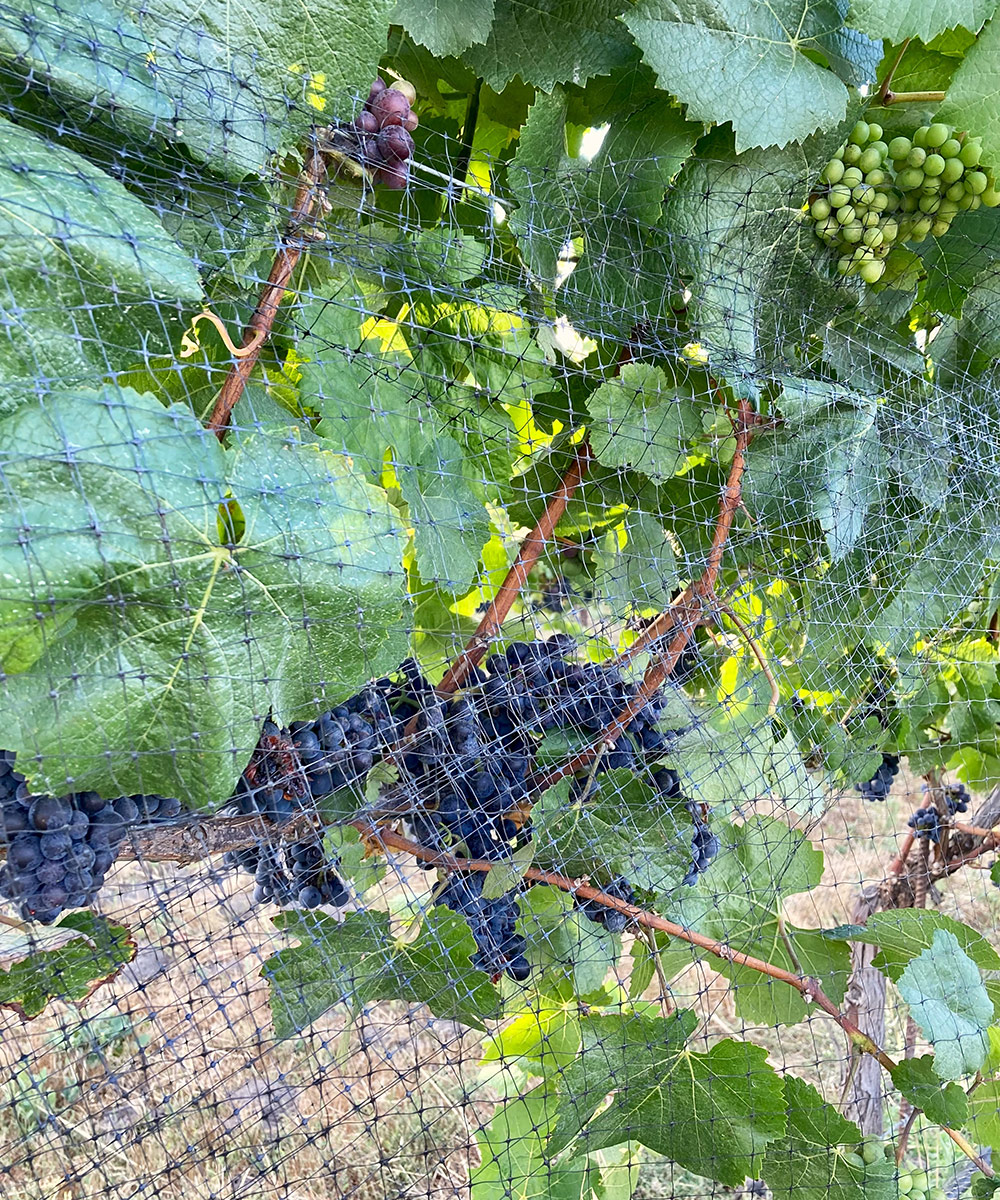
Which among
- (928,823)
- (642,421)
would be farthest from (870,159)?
(928,823)

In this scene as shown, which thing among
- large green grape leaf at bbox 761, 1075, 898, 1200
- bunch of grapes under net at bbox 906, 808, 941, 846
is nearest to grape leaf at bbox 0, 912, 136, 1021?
large green grape leaf at bbox 761, 1075, 898, 1200

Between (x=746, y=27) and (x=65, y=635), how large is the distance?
1.87ft

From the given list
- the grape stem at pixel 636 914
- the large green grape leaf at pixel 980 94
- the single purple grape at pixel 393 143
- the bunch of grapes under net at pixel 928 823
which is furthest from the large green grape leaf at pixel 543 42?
the bunch of grapes under net at pixel 928 823

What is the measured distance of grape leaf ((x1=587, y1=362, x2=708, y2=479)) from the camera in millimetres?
676

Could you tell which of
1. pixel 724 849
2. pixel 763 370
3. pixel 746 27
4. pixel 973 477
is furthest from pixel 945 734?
pixel 746 27

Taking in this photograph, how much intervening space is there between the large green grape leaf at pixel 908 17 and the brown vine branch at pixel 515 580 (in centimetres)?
32

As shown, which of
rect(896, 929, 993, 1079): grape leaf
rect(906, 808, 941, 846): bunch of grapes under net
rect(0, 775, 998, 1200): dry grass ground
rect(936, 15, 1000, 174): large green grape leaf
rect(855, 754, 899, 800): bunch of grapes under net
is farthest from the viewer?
rect(906, 808, 941, 846): bunch of grapes under net

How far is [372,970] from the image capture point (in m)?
0.59

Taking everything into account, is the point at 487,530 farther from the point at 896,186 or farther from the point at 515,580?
the point at 896,186

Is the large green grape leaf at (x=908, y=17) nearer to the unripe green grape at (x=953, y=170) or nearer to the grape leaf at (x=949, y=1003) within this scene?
the unripe green grape at (x=953, y=170)

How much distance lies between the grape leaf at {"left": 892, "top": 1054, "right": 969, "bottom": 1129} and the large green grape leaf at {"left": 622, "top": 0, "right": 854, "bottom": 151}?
2.37 ft

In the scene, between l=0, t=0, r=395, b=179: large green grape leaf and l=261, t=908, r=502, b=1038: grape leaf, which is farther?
l=261, t=908, r=502, b=1038: grape leaf

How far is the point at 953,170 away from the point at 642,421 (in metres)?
0.29

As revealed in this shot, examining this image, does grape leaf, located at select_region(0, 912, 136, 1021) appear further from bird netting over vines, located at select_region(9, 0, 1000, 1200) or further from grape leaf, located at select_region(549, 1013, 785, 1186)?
grape leaf, located at select_region(549, 1013, 785, 1186)
